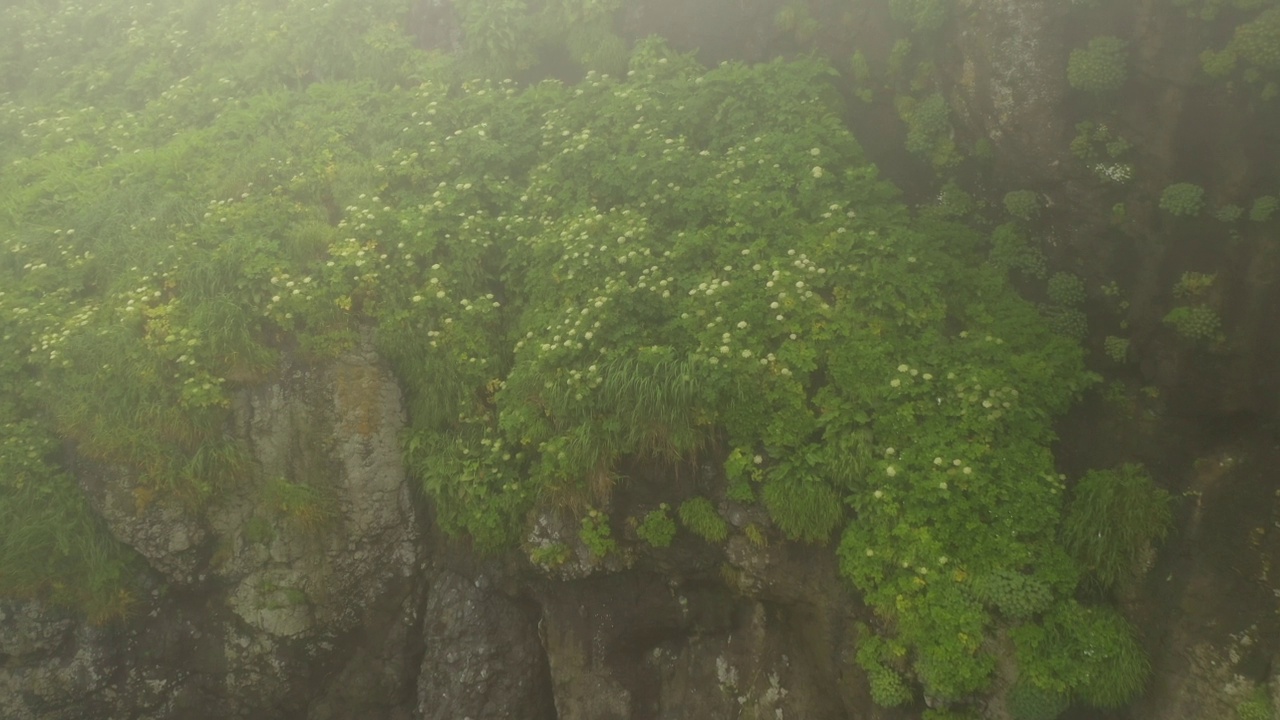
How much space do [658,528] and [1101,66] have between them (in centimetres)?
681

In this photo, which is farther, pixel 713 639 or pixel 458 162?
pixel 458 162

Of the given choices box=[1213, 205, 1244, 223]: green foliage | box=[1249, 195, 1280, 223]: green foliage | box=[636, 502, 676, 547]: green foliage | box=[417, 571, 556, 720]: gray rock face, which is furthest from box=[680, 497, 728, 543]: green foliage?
box=[1249, 195, 1280, 223]: green foliage

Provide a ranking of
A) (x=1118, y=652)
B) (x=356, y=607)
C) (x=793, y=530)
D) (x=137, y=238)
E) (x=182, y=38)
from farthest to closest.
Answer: (x=182, y=38) < (x=137, y=238) < (x=356, y=607) < (x=793, y=530) < (x=1118, y=652)

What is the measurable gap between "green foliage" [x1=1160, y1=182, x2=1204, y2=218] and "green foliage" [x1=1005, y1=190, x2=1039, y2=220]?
1184 millimetres

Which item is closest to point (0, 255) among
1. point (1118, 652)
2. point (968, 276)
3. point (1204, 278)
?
point (968, 276)

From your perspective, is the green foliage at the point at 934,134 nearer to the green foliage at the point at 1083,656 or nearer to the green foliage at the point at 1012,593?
the green foliage at the point at 1012,593

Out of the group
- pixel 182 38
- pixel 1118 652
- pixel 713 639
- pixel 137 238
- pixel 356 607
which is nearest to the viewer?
pixel 1118 652

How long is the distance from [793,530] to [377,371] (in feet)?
16.9

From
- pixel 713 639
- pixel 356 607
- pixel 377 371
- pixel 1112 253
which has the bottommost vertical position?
pixel 356 607

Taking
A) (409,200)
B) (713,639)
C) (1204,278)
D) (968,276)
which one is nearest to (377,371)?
(409,200)

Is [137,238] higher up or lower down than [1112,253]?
lower down

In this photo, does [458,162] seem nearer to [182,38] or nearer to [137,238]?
[137,238]

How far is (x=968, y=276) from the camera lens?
8266 mm

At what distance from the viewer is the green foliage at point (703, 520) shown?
24.7ft
